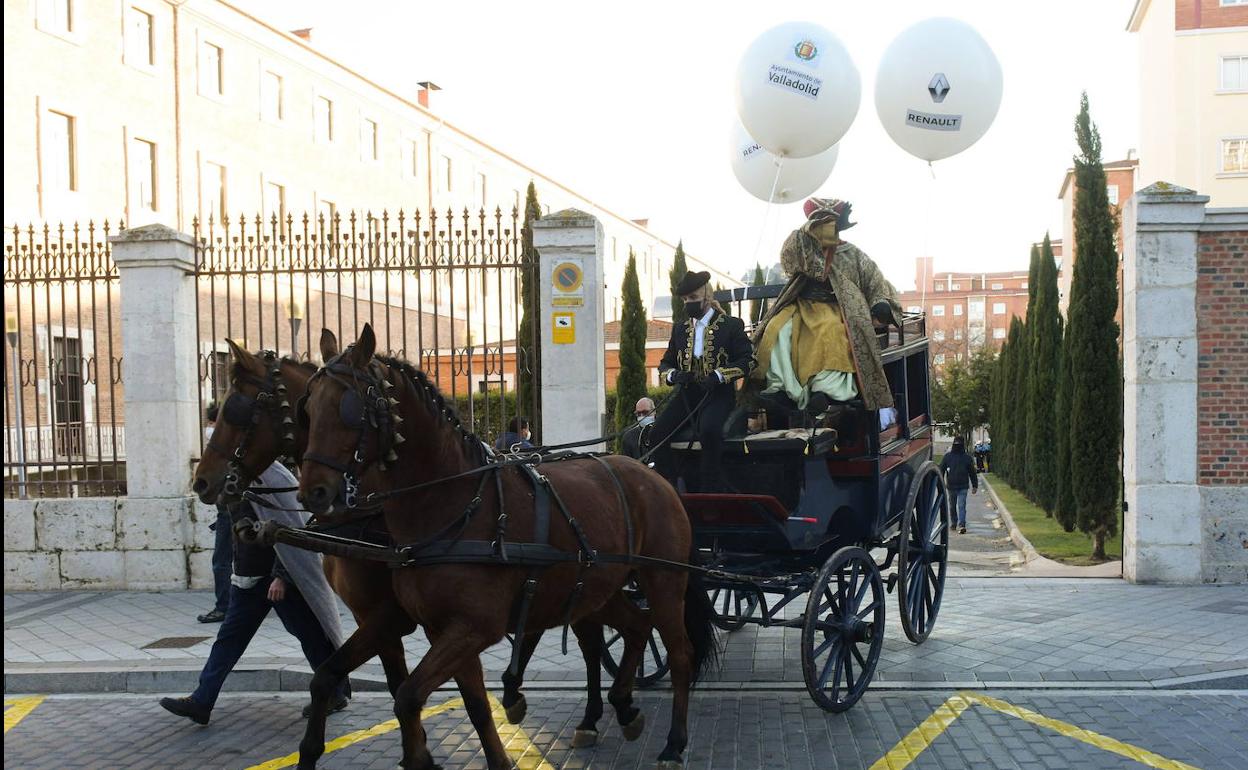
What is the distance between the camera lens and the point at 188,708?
19.9 ft

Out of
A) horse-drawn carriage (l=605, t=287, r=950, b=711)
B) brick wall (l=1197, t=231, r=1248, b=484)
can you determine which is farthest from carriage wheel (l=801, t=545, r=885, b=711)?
brick wall (l=1197, t=231, r=1248, b=484)

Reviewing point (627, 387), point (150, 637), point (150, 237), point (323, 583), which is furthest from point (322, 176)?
point (323, 583)

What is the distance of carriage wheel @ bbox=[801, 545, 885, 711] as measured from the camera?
5668mm

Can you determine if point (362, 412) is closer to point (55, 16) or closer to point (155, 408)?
point (155, 408)

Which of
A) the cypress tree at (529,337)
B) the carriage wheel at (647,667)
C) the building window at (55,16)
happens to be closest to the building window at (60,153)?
the building window at (55,16)

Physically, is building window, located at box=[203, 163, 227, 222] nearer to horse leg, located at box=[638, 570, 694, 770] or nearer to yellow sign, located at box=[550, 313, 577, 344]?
yellow sign, located at box=[550, 313, 577, 344]

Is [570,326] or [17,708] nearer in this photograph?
[17,708]

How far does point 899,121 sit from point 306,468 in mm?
6726

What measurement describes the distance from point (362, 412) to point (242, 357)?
1037mm

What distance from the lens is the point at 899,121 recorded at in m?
9.18

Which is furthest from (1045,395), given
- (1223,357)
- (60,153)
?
(60,153)

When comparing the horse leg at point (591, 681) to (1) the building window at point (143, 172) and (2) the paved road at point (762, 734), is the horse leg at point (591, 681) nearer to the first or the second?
(2) the paved road at point (762, 734)

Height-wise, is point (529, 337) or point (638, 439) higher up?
point (529, 337)

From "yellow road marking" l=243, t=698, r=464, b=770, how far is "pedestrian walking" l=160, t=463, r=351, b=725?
15.5 inches
